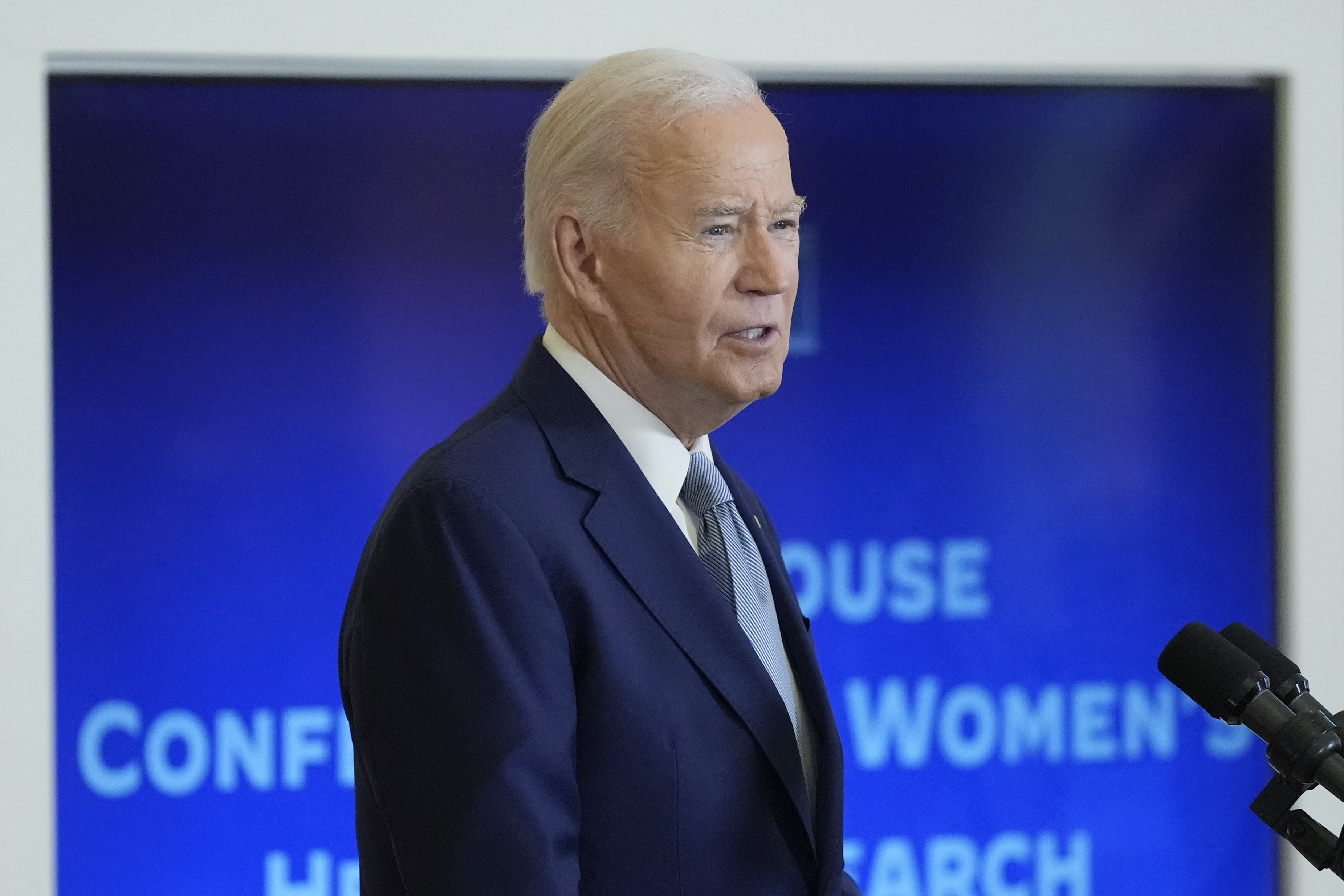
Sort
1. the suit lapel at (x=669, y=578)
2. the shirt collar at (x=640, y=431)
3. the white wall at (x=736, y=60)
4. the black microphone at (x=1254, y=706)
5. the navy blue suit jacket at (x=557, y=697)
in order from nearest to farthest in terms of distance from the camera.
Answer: the black microphone at (x=1254, y=706) < the navy blue suit jacket at (x=557, y=697) < the suit lapel at (x=669, y=578) < the shirt collar at (x=640, y=431) < the white wall at (x=736, y=60)

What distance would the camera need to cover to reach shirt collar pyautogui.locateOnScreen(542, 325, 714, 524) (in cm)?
120

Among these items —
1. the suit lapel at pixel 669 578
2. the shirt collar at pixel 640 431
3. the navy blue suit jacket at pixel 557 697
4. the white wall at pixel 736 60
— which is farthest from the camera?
the white wall at pixel 736 60

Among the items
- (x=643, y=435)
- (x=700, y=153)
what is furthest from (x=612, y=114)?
(x=643, y=435)

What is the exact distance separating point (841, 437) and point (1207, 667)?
155 cm

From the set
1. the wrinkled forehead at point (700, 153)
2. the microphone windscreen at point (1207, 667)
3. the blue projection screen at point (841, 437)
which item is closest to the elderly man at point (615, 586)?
the wrinkled forehead at point (700, 153)

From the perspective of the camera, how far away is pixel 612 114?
3.92ft

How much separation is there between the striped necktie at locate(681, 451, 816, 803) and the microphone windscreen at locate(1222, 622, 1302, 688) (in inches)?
15.0

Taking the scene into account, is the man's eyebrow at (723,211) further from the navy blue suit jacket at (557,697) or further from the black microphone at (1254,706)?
the black microphone at (1254,706)

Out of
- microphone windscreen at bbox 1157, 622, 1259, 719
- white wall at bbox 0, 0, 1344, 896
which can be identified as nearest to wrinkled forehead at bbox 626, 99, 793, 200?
microphone windscreen at bbox 1157, 622, 1259, 719

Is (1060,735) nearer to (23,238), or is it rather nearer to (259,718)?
(259,718)

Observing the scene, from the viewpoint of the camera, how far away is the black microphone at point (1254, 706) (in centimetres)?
86

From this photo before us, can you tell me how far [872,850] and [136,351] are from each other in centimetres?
165

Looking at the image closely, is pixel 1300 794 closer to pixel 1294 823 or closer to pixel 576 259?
pixel 1294 823

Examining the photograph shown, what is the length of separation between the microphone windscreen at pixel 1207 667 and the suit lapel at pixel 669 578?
0.32m
